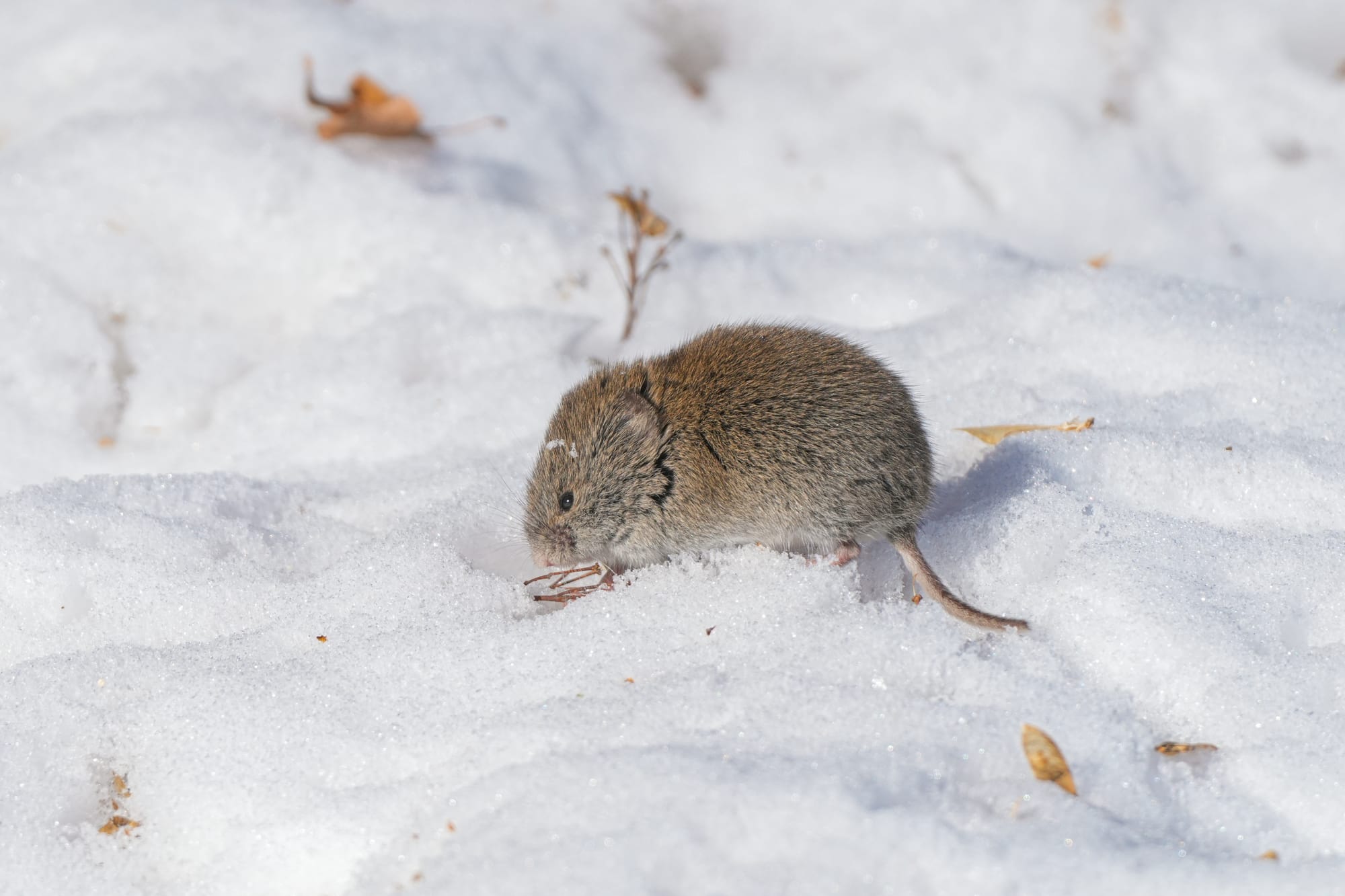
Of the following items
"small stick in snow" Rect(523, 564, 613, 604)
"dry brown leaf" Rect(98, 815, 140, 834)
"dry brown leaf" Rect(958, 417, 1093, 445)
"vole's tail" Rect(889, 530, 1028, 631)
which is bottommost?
"dry brown leaf" Rect(98, 815, 140, 834)

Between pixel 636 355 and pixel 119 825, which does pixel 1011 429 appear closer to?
pixel 636 355

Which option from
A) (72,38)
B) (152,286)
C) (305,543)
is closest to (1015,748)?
(305,543)

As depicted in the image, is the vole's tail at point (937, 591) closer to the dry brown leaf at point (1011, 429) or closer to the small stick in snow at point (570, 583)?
the dry brown leaf at point (1011, 429)

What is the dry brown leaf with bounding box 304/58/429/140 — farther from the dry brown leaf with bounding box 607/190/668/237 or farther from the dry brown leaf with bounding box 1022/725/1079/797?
the dry brown leaf with bounding box 1022/725/1079/797

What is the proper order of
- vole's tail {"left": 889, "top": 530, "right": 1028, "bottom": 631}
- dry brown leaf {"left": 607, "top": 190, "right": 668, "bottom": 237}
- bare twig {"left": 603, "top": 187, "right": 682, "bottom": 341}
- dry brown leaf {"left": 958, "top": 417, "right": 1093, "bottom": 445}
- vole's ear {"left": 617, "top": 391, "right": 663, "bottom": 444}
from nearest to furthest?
vole's tail {"left": 889, "top": 530, "right": 1028, "bottom": 631} → vole's ear {"left": 617, "top": 391, "right": 663, "bottom": 444} → dry brown leaf {"left": 958, "top": 417, "right": 1093, "bottom": 445} → bare twig {"left": 603, "top": 187, "right": 682, "bottom": 341} → dry brown leaf {"left": 607, "top": 190, "right": 668, "bottom": 237}

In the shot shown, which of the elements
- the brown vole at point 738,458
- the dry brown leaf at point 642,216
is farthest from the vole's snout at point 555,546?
the dry brown leaf at point 642,216

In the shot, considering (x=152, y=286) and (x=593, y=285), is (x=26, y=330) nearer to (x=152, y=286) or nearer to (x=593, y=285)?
(x=152, y=286)

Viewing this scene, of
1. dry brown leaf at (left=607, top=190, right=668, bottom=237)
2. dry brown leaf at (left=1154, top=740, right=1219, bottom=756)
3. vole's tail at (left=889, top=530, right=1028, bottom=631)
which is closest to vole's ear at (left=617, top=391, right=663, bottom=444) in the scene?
vole's tail at (left=889, top=530, right=1028, bottom=631)
